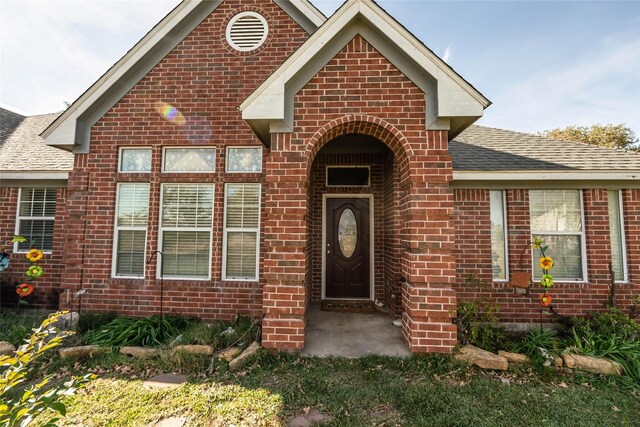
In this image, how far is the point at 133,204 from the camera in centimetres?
547

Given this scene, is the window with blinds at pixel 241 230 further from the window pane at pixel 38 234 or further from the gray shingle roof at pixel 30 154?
the window pane at pixel 38 234

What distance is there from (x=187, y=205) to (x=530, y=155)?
22.6 ft

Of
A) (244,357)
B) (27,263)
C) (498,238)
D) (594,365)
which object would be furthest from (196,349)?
(498,238)

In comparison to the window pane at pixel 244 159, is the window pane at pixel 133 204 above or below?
below

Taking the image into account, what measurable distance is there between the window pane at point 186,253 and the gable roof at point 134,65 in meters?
2.34

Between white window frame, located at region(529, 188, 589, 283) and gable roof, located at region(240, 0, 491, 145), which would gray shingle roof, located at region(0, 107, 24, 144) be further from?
white window frame, located at region(529, 188, 589, 283)

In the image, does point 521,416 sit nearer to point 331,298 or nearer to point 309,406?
point 309,406

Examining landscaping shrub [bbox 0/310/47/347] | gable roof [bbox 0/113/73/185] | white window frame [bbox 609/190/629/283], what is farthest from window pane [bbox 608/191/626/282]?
gable roof [bbox 0/113/73/185]

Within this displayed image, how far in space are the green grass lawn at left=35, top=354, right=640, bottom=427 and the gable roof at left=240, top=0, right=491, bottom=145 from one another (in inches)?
128

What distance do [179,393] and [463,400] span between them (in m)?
3.13

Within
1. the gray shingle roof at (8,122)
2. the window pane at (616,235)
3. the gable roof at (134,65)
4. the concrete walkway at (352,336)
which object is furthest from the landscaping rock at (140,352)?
the window pane at (616,235)

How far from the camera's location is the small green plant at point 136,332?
4.35 m

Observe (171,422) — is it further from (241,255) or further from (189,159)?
(189,159)

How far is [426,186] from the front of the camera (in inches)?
159
